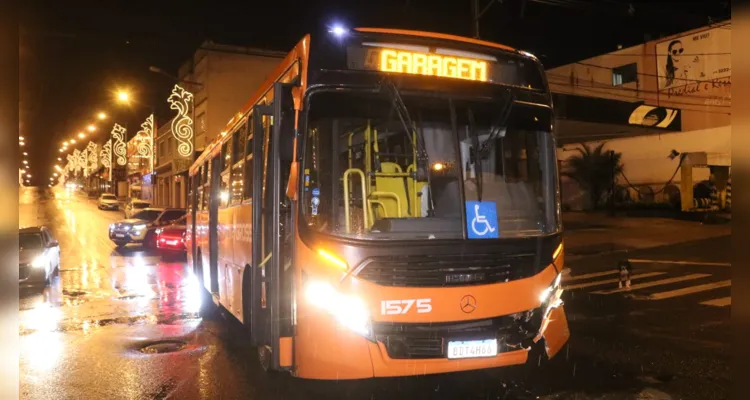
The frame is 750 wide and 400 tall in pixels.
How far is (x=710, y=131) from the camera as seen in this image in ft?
101

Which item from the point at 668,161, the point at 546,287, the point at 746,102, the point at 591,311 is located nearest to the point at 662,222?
the point at 668,161

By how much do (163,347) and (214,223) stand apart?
7.56ft

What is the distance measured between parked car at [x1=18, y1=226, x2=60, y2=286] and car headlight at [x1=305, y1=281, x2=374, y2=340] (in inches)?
459

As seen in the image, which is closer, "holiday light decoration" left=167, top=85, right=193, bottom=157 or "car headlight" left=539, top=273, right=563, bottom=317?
"car headlight" left=539, top=273, right=563, bottom=317

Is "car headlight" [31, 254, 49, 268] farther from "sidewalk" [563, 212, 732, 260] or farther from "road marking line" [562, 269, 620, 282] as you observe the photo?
"sidewalk" [563, 212, 732, 260]

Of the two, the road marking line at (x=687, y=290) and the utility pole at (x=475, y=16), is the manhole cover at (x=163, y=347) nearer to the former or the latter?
the road marking line at (x=687, y=290)

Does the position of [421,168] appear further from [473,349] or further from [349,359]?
[349,359]

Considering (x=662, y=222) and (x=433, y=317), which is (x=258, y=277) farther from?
(x=662, y=222)

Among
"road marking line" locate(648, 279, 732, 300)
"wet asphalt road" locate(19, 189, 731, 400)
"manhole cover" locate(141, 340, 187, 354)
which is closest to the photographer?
"wet asphalt road" locate(19, 189, 731, 400)

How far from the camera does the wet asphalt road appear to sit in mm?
6027

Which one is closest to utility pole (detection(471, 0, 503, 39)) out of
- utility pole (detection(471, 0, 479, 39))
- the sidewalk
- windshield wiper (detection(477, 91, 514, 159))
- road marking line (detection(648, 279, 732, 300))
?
utility pole (detection(471, 0, 479, 39))

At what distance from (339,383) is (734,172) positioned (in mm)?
4841

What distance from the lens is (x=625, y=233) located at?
82.2 ft

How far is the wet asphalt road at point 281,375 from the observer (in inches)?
237
